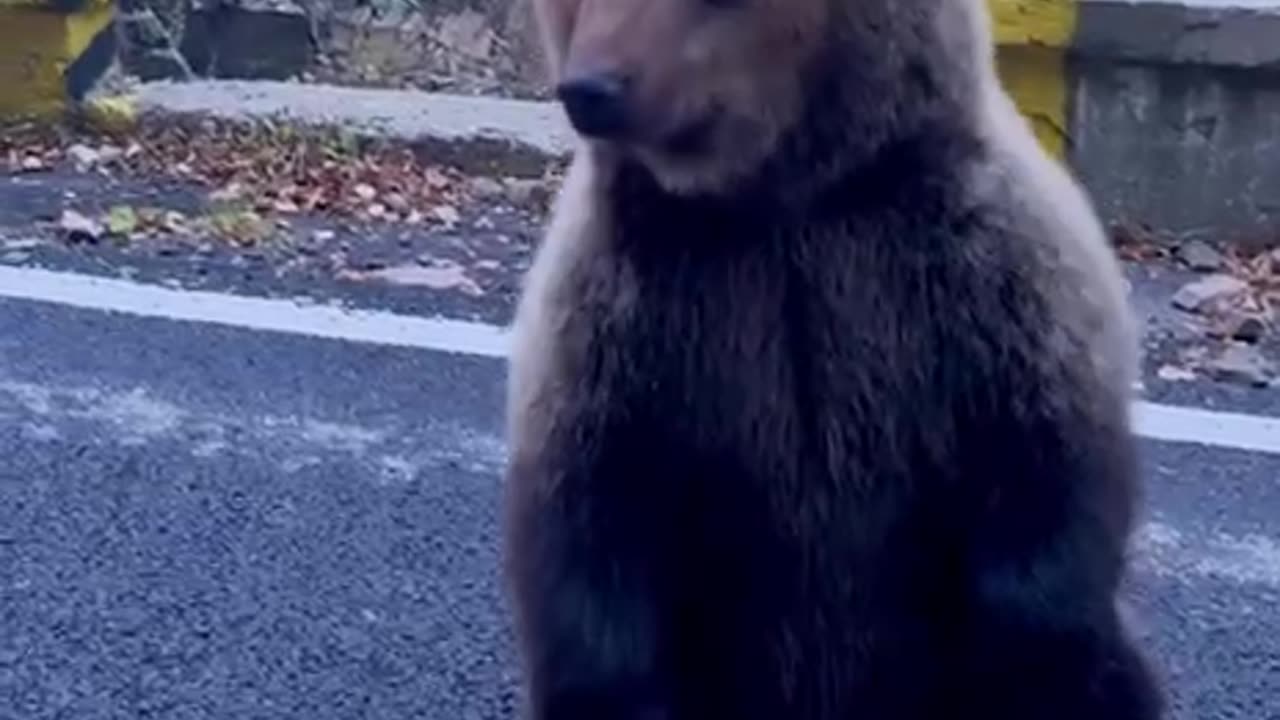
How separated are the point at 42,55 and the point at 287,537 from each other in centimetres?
243

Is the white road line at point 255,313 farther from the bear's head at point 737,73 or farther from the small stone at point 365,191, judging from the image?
the bear's head at point 737,73

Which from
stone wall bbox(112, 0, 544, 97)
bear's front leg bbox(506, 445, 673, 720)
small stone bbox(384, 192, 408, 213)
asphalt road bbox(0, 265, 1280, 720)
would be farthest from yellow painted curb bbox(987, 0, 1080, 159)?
bear's front leg bbox(506, 445, 673, 720)

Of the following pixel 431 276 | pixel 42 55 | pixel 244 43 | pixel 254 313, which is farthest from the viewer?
pixel 244 43

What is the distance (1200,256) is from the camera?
19.2ft

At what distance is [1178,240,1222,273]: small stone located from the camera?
5812 mm

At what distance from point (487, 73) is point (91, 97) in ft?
3.78

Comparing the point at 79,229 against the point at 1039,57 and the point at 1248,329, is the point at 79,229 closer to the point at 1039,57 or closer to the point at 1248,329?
the point at 1039,57

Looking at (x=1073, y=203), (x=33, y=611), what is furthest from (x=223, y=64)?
(x=1073, y=203)

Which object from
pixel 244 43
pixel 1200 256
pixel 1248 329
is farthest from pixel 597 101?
pixel 244 43

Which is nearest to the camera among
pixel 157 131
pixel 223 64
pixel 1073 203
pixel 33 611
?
pixel 1073 203

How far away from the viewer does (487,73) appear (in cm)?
768

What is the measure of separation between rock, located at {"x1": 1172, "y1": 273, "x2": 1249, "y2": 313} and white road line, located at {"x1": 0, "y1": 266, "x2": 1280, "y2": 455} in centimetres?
111

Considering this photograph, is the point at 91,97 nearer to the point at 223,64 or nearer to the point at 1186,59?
the point at 223,64

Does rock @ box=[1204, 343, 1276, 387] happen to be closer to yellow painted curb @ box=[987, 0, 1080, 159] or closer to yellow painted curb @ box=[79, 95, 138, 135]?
yellow painted curb @ box=[987, 0, 1080, 159]
